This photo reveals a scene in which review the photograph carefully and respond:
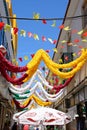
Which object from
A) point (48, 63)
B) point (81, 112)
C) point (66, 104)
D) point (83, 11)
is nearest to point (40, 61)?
point (48, 63)

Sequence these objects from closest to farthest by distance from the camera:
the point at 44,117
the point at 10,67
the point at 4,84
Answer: the point at 10,67 < the point at 4,84 < the point at 44,117

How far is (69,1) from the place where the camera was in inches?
656

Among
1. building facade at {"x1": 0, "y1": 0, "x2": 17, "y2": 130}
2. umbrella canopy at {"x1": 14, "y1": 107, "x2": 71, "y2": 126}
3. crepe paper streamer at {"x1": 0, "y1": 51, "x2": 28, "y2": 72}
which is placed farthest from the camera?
umbrella canopy at {"x1": 14, "y1": 107, "x2": 71, "y2": 126}

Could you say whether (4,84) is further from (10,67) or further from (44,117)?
(44,117)

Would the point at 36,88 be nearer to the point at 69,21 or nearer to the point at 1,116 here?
the point at 1,116

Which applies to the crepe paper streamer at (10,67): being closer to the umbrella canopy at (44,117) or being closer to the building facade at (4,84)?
the building facade at (4,84)

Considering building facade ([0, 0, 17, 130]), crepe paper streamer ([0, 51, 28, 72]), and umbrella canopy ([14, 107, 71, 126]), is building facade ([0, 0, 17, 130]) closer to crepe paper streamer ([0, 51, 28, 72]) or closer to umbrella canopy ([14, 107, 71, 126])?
umbrella canopy ([14, 107, 71, 126])

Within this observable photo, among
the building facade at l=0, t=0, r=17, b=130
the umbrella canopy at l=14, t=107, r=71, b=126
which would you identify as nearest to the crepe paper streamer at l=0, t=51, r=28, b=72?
the building facade at l=0, t=0, r=17, b=130

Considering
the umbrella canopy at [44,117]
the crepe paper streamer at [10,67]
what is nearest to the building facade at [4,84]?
the umbrella canopy at [44,117]

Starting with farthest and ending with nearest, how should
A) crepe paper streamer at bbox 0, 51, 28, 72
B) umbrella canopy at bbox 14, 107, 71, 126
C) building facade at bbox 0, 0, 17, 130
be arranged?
1. umbrella canopy at bbox 14, 107, 71, 126
2. building facade at bbox 0, 0, 17, 130
3. crepe paper streamer at bbox 0, 51, 28, 72

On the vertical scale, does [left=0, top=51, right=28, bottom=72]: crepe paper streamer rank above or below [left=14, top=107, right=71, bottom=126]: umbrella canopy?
above

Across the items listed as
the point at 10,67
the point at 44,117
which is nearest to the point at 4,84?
the point at 10,67

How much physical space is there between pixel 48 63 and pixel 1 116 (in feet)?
30.0

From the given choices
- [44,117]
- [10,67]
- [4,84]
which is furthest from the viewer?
[44,117]
